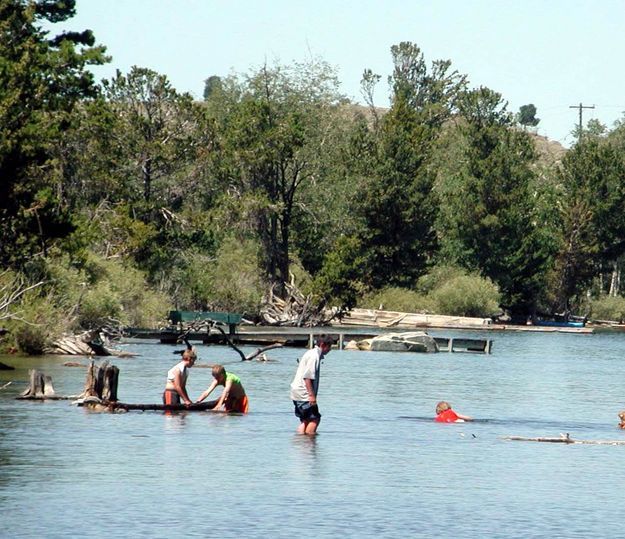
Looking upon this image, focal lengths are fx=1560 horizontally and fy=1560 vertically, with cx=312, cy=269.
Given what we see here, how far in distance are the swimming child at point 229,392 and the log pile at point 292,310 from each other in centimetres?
5756

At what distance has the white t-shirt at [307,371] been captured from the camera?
29.9 meters

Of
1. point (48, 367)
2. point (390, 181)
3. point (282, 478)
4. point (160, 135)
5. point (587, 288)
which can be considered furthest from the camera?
point (587, 288)

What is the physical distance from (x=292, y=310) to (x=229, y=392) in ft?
198

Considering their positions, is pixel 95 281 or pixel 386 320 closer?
pixel 95 281

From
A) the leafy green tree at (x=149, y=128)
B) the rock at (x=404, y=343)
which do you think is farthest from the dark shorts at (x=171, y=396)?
the leafy green tree at (x=149, y=128)

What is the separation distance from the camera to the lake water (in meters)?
22.8

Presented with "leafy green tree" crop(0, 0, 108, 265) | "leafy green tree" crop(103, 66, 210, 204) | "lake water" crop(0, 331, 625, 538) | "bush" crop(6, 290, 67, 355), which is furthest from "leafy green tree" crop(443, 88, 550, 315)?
"lake water" crop(0, 331, 625, 538)

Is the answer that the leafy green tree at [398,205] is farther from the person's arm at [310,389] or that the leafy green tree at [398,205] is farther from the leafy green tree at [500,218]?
the person's arm at [310,389]

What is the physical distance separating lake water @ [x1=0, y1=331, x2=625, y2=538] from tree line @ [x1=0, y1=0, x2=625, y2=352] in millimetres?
10365

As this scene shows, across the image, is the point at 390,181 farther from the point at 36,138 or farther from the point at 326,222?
the point at 36,138

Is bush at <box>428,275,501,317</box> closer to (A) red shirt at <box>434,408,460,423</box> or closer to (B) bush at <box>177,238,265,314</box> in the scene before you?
(B) bush at <box>177,238,265,314</box>

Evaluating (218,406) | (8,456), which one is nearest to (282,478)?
(8,456)

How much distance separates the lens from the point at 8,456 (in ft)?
95.0

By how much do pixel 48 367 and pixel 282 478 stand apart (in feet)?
80.2
